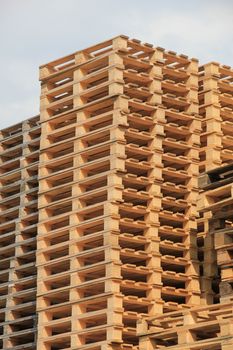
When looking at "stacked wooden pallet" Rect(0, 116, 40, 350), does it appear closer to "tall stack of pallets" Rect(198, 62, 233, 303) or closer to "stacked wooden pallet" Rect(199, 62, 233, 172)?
"tall stack of pallets" Rect(198, 62, 233, 303)

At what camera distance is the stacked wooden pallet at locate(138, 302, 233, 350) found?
20.5 metres

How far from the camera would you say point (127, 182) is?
84.3 ft

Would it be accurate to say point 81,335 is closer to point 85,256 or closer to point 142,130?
point 85,256

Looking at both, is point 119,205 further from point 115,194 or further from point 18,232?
point 18,232

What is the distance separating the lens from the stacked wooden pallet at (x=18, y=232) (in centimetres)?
2714

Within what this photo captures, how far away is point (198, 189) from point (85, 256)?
13.1 ft

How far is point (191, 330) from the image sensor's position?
21438 mm

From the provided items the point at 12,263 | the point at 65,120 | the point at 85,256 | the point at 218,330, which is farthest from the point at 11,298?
the point at 218,330

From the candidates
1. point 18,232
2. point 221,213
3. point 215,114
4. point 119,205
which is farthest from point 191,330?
point 215,114

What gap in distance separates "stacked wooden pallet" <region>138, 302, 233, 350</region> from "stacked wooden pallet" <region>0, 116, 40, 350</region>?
4.70 metres

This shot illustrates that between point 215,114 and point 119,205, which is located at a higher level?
point 215,114

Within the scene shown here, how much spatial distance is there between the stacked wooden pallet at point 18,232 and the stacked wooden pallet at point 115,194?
1097 millimetres

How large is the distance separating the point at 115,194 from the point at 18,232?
15.5 ft

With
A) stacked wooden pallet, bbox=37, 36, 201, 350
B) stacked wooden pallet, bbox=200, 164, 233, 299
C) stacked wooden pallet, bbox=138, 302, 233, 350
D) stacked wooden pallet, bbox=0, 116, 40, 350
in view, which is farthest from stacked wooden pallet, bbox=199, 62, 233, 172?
stacked wooden pallet, bbox=138, 302, 233, 350
